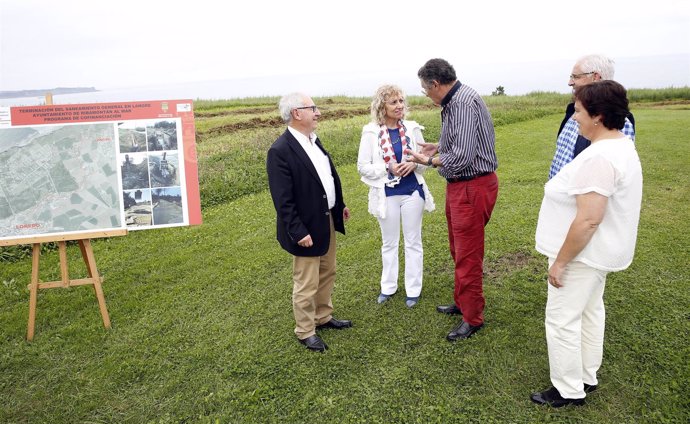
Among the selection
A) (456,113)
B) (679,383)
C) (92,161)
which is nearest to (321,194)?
(456,113)

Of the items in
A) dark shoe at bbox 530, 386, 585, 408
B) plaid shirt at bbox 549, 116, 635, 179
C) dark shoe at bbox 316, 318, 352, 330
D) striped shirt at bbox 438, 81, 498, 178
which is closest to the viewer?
dark shoe at bbox 530, 386, 585, 408

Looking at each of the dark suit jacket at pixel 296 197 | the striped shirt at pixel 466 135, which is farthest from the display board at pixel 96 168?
the striped shirt at pixel 466 135

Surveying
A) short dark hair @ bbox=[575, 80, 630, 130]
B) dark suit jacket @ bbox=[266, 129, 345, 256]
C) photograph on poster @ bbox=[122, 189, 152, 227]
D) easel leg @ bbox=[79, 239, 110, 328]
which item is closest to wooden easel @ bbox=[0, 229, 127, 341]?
easel leg @ bbox=[79, 239, 110, 328]

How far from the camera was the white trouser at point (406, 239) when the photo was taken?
4539 mm

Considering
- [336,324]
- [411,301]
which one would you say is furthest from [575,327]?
[336,324]

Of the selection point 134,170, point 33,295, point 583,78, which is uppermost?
point 583,78

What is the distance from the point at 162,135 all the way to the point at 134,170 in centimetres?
43

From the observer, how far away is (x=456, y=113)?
3.75m

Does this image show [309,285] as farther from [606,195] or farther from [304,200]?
[606,195]

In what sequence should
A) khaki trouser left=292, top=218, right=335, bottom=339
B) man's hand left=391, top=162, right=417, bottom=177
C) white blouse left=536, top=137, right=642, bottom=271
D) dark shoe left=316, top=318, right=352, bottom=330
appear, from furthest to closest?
dark shoe left=316, top=318, right=352, bottom=330 → man's hand left=391, top=162, right=417, bottom=177 → khaki trouser left=292, top=218, right=335, bottom=339 → white blouse left=536, top=137, right=642, bottom=271

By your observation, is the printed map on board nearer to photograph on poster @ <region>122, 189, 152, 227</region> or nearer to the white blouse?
photograph on poster @ <region>122, 189, 152, 227</region>

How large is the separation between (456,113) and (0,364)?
4.36 metres

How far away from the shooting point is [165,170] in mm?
4668

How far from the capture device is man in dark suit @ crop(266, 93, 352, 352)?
378 centimetres
